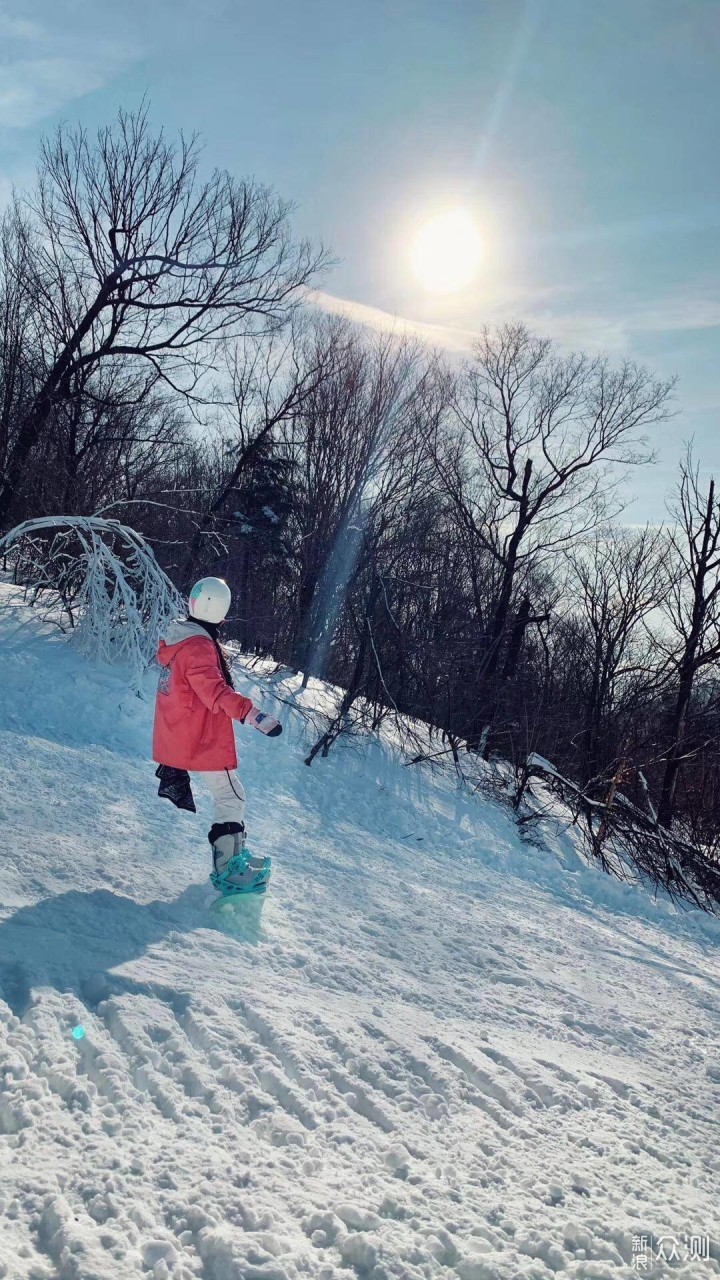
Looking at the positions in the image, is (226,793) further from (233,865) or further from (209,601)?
(209,601)

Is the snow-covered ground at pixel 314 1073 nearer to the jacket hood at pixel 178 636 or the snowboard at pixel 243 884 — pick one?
the snowboard at pixel 243 884

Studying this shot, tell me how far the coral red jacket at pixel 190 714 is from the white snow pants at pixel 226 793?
0.19 feet

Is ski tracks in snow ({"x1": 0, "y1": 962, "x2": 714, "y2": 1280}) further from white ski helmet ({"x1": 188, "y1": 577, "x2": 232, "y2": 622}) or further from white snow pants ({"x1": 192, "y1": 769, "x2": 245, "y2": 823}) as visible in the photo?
white ski helmet ({"x1": 188, "y1": 577, "x2": 232, "y2": 622})

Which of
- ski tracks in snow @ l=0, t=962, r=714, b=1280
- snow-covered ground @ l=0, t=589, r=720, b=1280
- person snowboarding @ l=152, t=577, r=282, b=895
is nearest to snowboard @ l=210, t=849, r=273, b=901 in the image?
person snowboarding @ l=152, t=577, r=282, b=895

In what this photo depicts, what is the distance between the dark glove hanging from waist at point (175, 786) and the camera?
4.36 meters

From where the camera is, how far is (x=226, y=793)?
13.8 feet

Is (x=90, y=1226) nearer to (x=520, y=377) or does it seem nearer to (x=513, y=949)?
(x=513, y=949)

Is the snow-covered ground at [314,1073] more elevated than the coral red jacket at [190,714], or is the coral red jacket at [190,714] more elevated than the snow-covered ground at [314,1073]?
the coral red jacket at [190,714]

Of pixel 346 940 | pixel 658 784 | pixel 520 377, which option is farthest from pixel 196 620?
pixel 520 377

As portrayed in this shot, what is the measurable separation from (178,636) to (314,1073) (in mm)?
2355

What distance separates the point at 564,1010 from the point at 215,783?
2.27 meters

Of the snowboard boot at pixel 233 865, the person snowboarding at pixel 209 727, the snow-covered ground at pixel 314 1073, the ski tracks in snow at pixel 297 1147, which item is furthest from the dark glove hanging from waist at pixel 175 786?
the ski tracks in snow at pixel 297 1147

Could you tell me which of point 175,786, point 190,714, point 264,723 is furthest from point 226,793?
point 264,723

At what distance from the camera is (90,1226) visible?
184 cm
